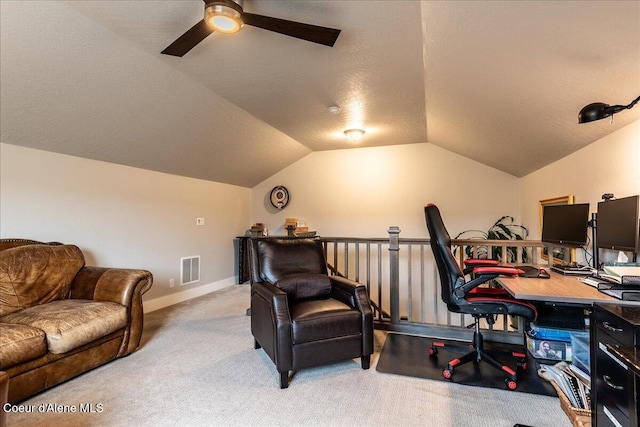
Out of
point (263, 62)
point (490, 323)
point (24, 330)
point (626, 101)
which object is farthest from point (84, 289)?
point (626, 101)

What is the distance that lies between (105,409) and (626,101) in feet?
12.9

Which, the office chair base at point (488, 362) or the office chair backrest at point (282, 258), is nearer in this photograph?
the office chair base at point (488, 362)

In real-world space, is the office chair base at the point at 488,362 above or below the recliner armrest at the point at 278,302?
below

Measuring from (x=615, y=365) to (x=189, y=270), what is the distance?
478cm

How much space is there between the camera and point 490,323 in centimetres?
259

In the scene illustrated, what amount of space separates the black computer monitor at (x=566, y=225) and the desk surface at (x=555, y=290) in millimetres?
419

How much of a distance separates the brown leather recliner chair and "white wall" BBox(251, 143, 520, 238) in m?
2.72

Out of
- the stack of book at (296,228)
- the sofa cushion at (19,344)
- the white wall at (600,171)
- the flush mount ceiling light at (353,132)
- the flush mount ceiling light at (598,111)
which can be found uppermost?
the flush mount ceiling light at (353,132)

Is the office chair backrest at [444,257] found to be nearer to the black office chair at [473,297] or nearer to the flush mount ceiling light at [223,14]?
the black office chair at [473,297]

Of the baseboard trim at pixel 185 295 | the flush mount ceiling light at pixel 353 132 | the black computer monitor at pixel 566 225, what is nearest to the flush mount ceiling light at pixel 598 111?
the black computer monitor at pixel 566 225

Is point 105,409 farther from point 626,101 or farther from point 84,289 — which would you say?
point 626,101

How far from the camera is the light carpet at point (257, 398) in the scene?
73.5 inches

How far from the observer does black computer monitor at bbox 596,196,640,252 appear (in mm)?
Result: 1887

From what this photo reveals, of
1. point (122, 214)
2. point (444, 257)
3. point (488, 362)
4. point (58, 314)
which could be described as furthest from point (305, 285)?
point (122, 214)
